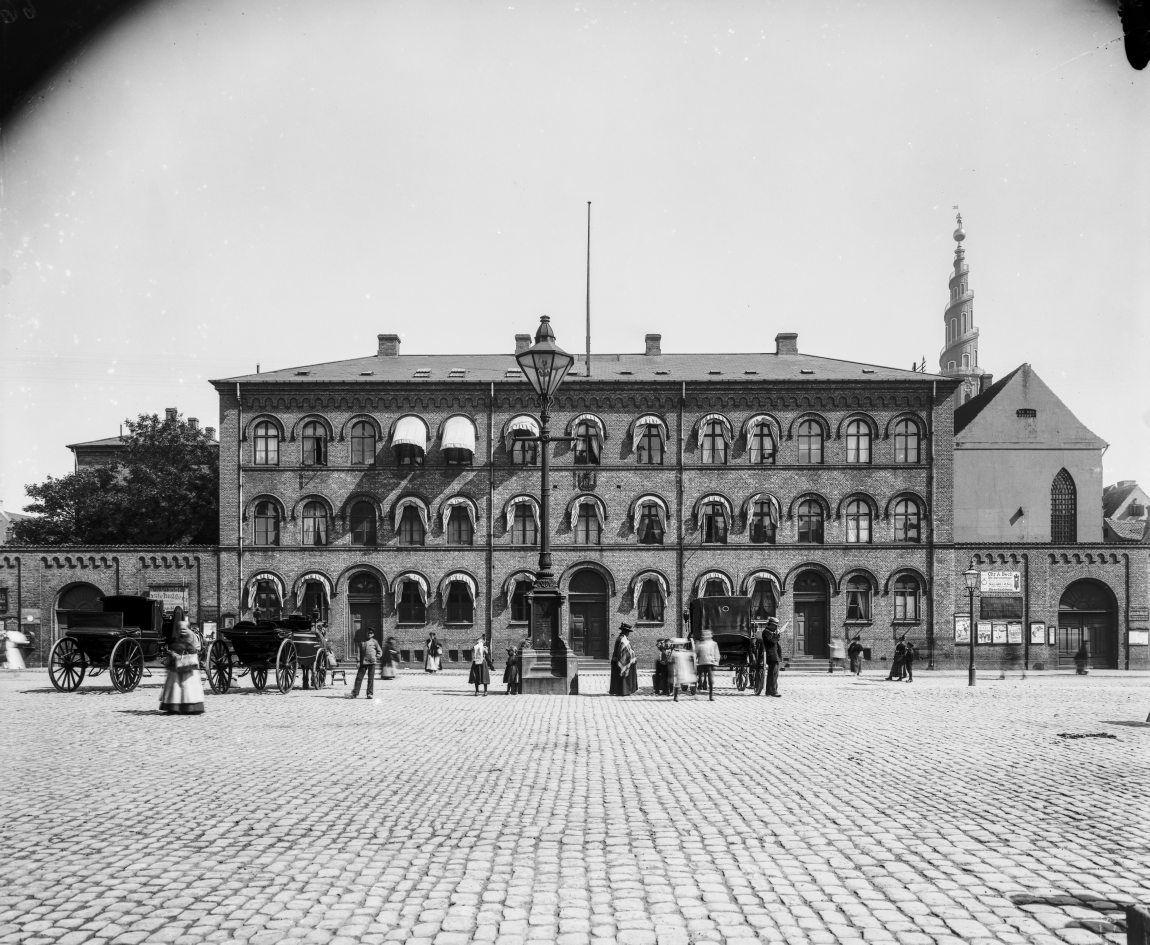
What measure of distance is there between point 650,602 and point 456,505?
832 centimetres

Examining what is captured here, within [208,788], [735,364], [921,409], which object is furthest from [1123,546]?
[208,788]

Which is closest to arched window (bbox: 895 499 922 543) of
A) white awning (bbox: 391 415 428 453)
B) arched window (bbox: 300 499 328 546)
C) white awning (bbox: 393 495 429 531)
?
white awning (bbox: 393 495 429 531)

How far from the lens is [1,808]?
350 inches

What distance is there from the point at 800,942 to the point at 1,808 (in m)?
7.12

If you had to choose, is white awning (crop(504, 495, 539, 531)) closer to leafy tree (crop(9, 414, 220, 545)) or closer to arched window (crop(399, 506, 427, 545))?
arched window (crop(399, 506, 427, 545))

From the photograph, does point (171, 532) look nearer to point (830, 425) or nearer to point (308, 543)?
point (308, 543)

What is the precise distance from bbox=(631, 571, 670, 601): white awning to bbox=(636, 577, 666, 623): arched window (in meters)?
0.11

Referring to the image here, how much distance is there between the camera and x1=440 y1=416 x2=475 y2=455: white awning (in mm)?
38156

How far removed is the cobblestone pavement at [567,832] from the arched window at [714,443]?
23813 mm

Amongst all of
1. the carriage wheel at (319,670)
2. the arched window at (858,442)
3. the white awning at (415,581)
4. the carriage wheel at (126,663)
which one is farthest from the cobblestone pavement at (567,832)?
the arched window at (858,442)

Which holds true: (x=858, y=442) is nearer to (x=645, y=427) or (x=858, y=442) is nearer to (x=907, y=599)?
(x=907, y=599)

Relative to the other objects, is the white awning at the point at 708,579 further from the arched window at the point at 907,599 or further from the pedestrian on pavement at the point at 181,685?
the pedestrian on pavement at the point at 181,685

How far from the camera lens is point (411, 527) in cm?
3909

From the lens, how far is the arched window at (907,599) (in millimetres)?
38750
